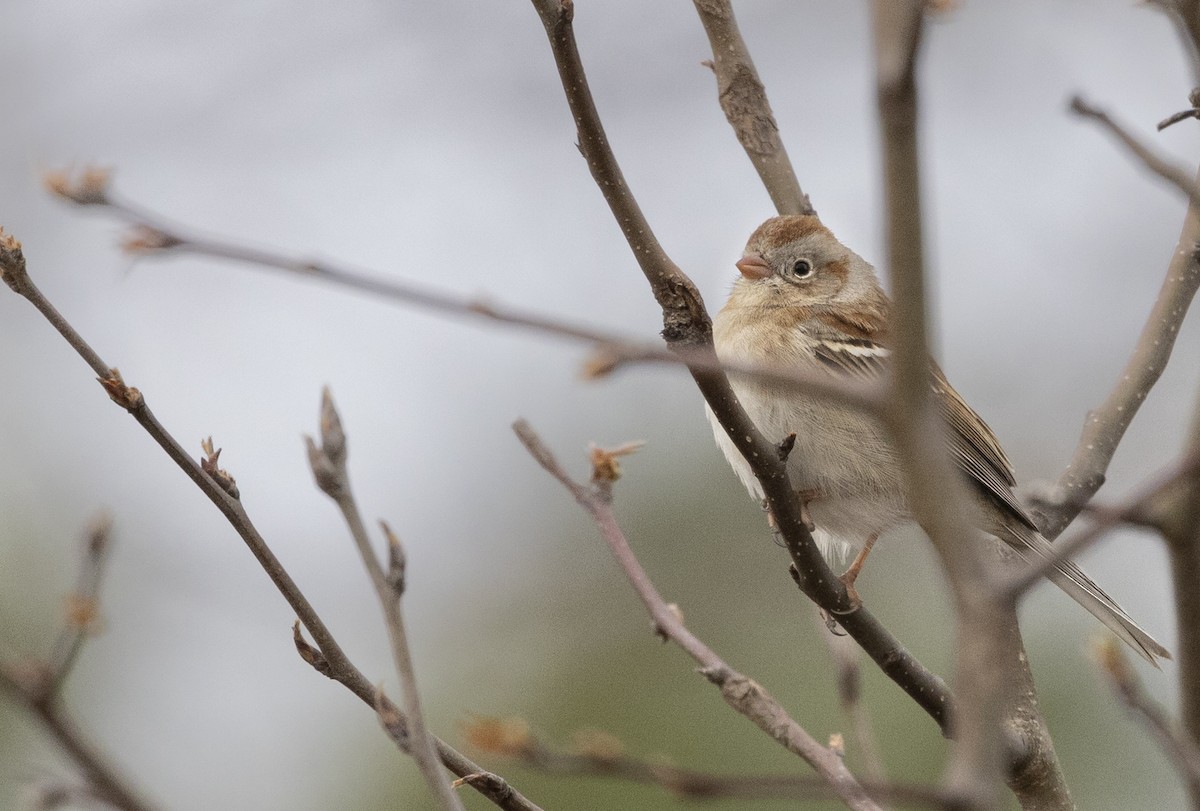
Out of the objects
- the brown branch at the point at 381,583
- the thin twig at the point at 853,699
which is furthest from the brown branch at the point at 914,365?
the thin twig at the point at 853,699

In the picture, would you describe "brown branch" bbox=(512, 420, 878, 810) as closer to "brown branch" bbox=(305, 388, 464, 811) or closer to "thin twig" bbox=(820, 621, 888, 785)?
"thin twig" bbox=(820, 621, 888, 785)

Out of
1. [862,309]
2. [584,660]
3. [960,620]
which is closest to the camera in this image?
[960,620]

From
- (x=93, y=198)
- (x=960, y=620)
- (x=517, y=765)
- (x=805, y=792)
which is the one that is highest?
(x=93, y=198)

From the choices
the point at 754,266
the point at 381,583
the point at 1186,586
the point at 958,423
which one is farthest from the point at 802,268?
the point at 381,583

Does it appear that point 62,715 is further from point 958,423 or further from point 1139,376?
point 958,423

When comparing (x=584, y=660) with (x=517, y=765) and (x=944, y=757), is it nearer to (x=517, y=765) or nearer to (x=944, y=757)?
(x=944, y=757)

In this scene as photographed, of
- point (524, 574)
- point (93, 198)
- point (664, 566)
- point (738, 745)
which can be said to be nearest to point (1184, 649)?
point (93, 198)

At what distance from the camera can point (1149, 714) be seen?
1802 mm

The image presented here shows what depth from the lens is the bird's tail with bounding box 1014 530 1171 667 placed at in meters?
4.23

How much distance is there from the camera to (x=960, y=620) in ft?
3.85

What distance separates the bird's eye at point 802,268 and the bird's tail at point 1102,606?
1.42 metres

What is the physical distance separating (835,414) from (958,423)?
647mm

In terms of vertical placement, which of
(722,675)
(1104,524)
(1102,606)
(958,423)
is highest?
(1104,524)

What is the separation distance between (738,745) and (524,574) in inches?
152
